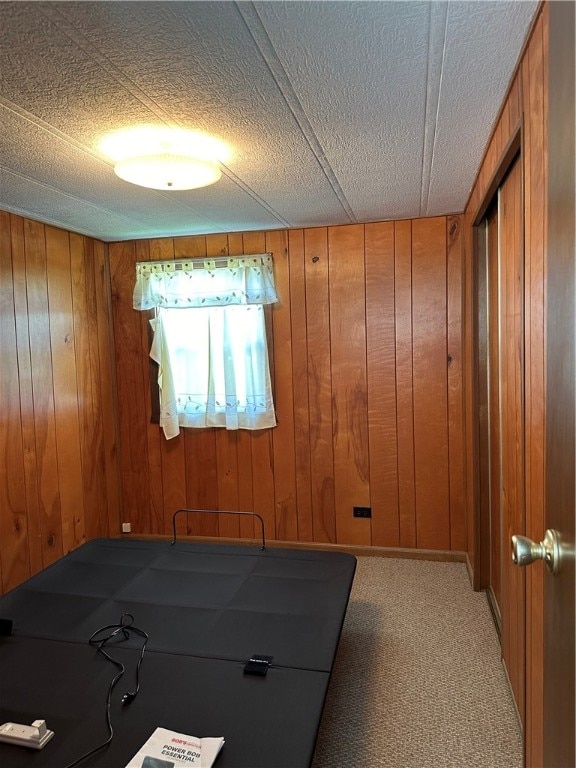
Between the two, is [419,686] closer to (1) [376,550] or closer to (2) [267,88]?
(1) [376,550]

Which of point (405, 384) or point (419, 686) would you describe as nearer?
point (419, 686)

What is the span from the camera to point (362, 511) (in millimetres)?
3469

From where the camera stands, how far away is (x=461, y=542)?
10.9 ft

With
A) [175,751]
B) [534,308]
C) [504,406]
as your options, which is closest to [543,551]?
[534,308]

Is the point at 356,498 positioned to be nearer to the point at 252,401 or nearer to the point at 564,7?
the point at 252,401

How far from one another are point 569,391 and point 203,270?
119 inches

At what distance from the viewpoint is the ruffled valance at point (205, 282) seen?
11.2 feet

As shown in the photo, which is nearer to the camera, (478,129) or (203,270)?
(478,129)

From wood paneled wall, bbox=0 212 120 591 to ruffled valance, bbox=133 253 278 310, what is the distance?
0.37 m

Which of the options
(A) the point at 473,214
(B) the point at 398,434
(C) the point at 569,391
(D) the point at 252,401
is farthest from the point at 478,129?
(D) the point at 252,401

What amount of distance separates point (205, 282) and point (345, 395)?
1232mm

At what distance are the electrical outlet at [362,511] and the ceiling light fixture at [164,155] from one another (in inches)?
91.1

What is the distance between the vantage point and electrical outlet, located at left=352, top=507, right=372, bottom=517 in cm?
346

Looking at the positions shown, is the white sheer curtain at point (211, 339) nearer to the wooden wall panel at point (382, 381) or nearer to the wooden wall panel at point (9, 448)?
the wooden wall panel at point (382, 381)
